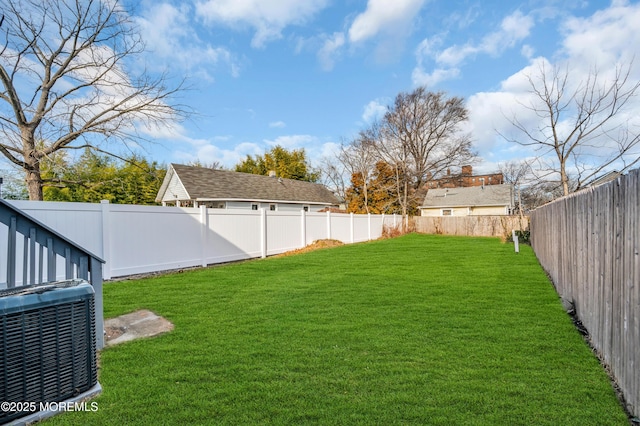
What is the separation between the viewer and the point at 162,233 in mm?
8180

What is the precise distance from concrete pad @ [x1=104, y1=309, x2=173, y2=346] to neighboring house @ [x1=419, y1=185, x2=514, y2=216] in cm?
3275

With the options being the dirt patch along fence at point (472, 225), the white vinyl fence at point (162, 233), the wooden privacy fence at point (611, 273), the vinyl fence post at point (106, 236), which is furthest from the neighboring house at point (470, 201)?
the vinyl fence post at point (106, 236)

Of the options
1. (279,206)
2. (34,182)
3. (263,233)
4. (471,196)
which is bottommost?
(263,233)

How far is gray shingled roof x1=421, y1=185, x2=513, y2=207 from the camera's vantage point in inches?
1248

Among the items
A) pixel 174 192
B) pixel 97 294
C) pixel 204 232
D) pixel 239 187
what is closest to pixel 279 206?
pixel 239 187

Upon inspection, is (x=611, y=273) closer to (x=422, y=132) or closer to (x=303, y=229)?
(x=303, y=229)

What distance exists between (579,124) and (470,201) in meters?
23.0

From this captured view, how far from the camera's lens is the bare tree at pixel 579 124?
932 centimetres

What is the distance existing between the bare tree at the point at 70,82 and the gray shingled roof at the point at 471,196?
2924 centimetres

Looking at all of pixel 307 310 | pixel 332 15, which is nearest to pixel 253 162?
pixel 332 15

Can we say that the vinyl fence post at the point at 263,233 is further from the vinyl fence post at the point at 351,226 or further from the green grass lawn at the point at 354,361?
the vinyl fence post at the point at 351,226

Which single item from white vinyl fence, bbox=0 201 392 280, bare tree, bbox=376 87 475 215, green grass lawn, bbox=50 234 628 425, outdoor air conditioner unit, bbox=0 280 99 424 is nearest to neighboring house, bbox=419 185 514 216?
bare tree, bbox=376 87 475 215

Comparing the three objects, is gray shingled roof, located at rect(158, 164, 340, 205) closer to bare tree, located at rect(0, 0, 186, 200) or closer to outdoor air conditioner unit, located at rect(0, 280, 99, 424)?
bare tree, located at rect(0, 0, 186, 200)

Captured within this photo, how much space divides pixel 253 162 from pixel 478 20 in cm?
3033
